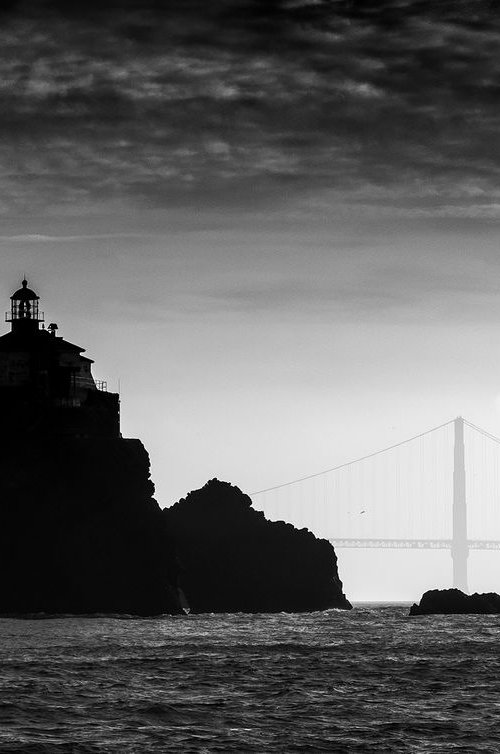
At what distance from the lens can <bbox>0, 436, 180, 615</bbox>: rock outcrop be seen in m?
112

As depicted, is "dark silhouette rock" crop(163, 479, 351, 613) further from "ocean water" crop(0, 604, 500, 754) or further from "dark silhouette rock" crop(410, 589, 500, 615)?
"ocean water" crop(0, 604, 500, 754)

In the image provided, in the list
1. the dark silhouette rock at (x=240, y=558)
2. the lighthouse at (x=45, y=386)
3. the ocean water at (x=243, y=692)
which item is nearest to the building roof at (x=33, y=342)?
the lighthouse at (x=45, y=386)

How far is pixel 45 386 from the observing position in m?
118

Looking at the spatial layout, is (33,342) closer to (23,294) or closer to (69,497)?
(23,294)

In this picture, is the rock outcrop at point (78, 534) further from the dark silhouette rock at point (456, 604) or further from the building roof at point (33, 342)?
the dark silhouette rock at point (456, 604)

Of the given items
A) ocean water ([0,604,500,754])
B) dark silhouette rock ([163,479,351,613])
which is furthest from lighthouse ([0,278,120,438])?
→ ocean water ([0,604,500,754])

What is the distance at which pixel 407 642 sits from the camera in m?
81.9

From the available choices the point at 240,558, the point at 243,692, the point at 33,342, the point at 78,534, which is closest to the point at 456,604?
the point at 240,558

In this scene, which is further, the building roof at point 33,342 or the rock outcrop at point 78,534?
the building roof at point 33,342

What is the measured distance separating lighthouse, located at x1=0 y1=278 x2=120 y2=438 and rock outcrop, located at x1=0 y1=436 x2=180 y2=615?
5.25 ft

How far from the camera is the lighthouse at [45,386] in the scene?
116 m

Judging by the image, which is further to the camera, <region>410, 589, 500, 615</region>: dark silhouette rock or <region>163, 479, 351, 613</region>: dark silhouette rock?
<region>163, 479, 351, 613</region>: dark silhouette rock

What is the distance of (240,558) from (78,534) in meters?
25.4

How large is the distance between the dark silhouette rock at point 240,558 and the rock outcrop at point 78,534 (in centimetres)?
1443
